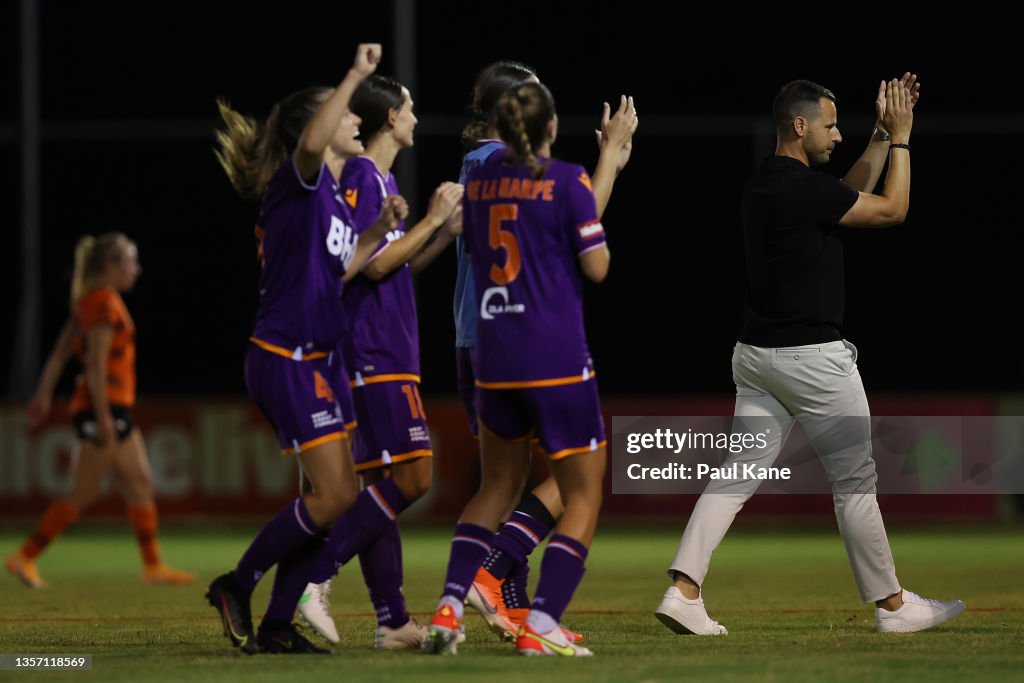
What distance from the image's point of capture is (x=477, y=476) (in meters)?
16.5

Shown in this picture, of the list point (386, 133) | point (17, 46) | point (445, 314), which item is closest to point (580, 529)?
point (386, 133)

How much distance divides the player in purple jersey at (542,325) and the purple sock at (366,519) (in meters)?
0.61

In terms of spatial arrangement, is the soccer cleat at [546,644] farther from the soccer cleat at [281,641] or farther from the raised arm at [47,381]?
the raised arm at [47,381]

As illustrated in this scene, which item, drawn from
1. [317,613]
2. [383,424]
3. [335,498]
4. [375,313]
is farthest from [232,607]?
[375,313]

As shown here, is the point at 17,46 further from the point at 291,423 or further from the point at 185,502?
the point at 291,423

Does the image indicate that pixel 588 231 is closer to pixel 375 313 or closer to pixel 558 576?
pixel 375 313

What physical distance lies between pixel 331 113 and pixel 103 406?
5872 millimetres

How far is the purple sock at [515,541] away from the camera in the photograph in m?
7.43

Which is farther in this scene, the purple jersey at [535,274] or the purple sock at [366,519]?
the purple sock at [366,519]

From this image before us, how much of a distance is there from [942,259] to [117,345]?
1567 centimetres

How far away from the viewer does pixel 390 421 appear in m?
7.08

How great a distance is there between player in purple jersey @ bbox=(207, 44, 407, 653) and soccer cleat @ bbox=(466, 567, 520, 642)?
0.92 meters

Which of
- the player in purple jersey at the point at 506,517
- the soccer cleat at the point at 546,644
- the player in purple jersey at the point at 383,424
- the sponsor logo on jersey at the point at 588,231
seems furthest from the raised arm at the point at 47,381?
the sponsor logo on jersey at the point at 588,231

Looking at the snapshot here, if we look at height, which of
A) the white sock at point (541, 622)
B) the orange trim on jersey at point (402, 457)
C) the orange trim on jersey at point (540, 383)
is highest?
the orange trim on jersey at point (540, 383)
